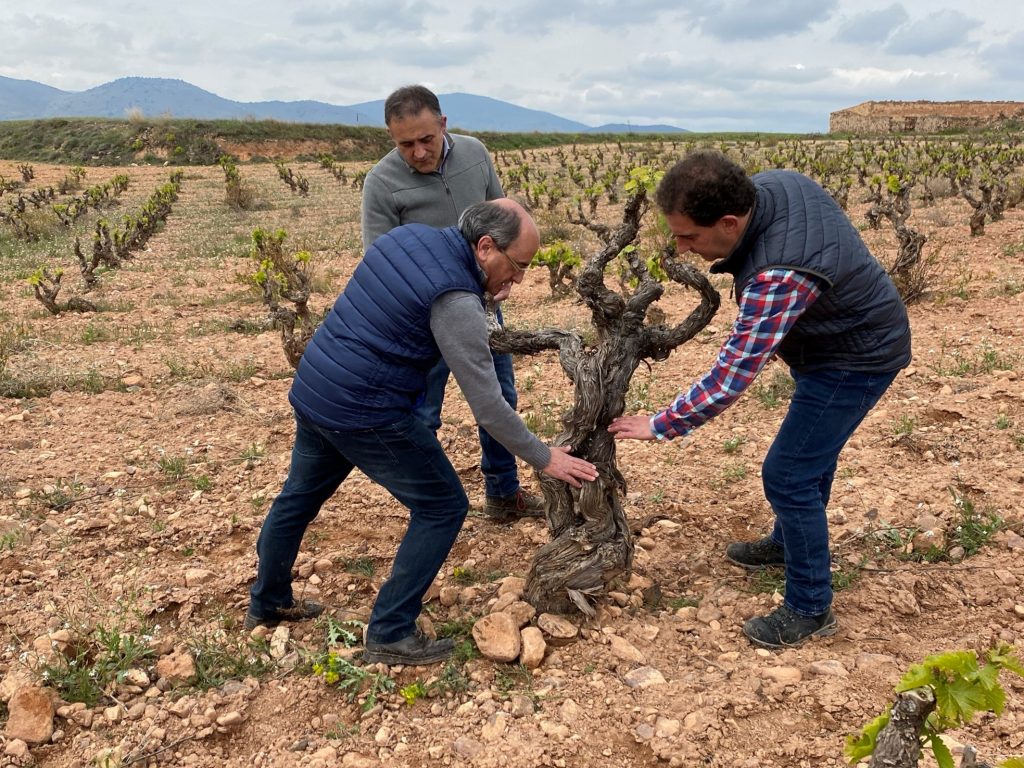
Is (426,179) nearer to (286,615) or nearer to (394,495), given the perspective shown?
(394,495)

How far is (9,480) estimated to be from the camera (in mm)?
4773

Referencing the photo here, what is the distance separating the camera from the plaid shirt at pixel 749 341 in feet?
7.96

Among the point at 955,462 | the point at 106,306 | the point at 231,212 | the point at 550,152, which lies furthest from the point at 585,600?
the point at 550,152

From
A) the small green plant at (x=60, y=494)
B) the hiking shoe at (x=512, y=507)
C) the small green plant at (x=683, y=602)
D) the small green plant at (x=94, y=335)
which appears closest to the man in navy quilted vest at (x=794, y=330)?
the small green plant at (x=683, y=602)

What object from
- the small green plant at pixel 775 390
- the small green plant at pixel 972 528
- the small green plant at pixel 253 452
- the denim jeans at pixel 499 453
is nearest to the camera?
the small green plant at pixel 972 528

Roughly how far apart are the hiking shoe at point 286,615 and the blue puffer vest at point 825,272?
2.27 metres

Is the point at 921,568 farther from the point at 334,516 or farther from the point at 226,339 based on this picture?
the point at 226,339

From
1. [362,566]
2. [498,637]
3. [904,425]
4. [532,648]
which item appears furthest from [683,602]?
[904,425]

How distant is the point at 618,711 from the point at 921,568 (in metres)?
1.78

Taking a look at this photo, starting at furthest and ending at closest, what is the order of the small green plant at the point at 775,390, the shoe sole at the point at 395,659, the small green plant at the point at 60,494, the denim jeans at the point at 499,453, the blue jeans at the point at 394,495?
the small green plant at the point at 775,390, the small green plant at the point at 60,494, the denim jeans at the point at 499,453, the shoe sole at the point at 395,659, the blue jeans at the point at 394,495

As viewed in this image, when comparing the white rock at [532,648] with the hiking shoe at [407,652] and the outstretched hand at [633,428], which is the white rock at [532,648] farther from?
the outstretched hand at [633,428]

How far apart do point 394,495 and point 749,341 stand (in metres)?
1.41

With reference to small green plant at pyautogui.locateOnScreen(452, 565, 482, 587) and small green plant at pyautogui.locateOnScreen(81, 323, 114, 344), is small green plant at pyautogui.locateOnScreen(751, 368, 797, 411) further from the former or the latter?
small green plant at pyautogui.locateOnScreen(81, 323, 114, 344)

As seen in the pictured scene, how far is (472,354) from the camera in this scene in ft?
8.13
